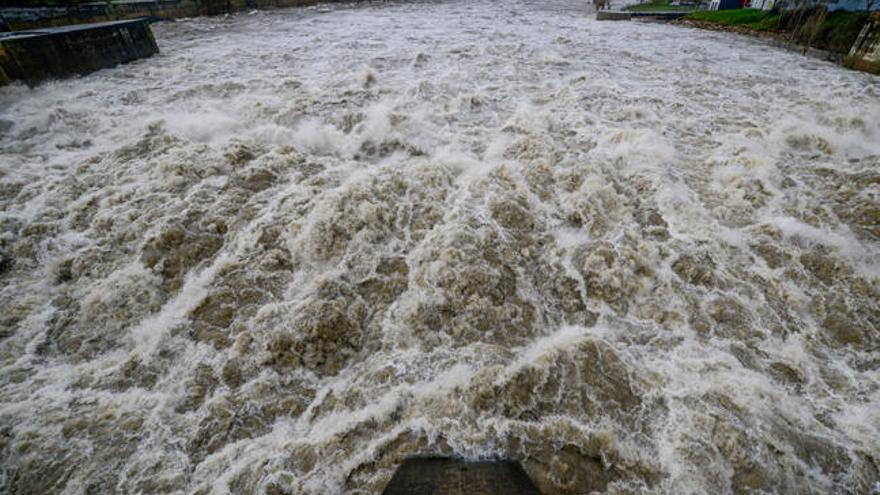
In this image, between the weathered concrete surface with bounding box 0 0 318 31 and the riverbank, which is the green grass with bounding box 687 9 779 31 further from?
the weathered concrete surface with bounding box 0 0 318 31

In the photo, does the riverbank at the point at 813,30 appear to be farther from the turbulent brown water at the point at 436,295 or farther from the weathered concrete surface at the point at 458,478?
the weathered concrete surface at the point at 458,478

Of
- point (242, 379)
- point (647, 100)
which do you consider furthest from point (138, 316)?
point (647, 100)

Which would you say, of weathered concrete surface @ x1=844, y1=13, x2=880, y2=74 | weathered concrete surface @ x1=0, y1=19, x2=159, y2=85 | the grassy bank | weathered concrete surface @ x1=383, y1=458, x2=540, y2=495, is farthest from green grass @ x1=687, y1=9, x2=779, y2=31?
weathered concrete surface @ x1=0, y1=19, x2=159, y2=85

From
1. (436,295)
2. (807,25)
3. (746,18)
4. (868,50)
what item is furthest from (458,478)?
(746,18)

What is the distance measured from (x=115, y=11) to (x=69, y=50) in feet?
26.9

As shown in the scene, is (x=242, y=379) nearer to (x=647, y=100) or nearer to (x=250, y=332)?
(x=250, y=332)

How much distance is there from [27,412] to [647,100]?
38.8ft

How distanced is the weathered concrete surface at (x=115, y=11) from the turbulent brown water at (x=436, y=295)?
25.9 ft

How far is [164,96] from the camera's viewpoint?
966cm

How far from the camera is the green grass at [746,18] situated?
56.5ft

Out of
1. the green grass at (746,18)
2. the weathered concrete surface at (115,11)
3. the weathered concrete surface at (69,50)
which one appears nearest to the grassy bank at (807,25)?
the green grass at (746,18)

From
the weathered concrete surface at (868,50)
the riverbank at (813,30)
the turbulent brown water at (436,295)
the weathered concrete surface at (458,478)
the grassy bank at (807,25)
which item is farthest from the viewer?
the grassy bank at (807,25)

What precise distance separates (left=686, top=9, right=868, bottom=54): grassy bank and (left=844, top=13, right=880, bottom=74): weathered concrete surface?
984mm

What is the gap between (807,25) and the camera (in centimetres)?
1421
